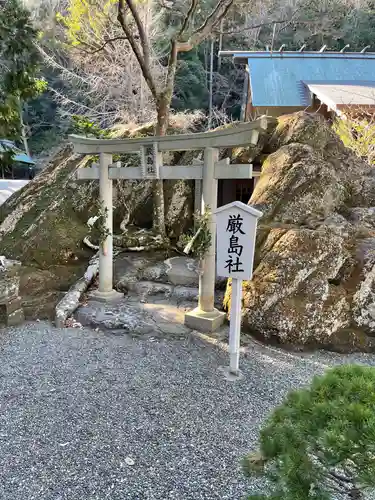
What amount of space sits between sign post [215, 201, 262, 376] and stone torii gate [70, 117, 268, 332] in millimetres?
733

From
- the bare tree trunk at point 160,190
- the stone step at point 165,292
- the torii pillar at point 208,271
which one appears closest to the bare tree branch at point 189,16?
the bare tree trunk at point 160,190

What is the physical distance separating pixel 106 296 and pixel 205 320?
67.8 inches

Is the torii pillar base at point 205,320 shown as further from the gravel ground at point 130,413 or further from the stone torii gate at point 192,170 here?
the gravel ground at point 130,413

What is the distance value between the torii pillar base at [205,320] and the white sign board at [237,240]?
44.7 inches

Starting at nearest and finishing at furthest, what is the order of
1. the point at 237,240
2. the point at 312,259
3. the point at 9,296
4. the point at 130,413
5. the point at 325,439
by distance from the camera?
the point at 325,439 < the point at 130,413 < the point at 237,240 < the point at 312,259 < the point at 9,296

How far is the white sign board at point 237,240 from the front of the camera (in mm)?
3588

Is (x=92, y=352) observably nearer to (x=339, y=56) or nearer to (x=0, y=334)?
(x=0, y=334)

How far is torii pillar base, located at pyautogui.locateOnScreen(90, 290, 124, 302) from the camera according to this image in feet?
18.2

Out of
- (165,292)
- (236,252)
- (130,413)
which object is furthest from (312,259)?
(130,413)

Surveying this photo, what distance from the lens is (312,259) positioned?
4543mm

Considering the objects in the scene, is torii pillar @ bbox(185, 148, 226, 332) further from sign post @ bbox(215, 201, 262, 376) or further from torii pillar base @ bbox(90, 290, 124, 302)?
torii pillar base @ bbox(90, 290, 124, 302)

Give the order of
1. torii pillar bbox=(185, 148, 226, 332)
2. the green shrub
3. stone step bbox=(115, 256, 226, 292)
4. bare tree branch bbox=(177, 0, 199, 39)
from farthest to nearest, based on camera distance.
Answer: bare tree branch bbox=(177, 0, 199, 39) → stone step bbox=(115, 256, 226, 292) → torii pillar bbox=(185, 148, 226, 332) → the green shrub

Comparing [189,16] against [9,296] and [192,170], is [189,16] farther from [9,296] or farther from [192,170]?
[9,296]

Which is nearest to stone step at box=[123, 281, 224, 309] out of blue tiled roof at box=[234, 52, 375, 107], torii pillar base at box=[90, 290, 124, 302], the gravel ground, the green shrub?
torii pillar base at box=[90, 290, 124, 302]
